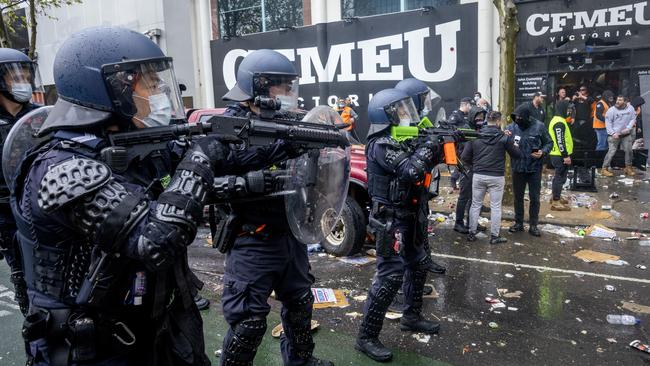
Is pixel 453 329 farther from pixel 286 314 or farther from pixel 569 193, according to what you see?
pixel 569 193

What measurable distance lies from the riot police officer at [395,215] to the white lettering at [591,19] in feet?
31.6

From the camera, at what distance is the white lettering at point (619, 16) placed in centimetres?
1141

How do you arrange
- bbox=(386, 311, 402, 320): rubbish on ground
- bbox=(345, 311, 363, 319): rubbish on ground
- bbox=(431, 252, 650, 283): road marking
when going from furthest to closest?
1. bbox=(431, 252, 650, 283): road marking
2. bbox=(345, 311, 363, 319): rubbish on ground
3. bbox=(386, 311, 402, 320): rubbish on ground

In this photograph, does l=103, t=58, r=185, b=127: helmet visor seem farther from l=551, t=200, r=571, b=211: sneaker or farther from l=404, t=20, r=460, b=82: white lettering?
l=404, t=20, r=460, b=82: white lettering

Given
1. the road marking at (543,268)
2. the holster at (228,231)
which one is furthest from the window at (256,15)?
the holster at (228,231)

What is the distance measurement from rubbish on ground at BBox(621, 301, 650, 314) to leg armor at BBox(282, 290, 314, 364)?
334 cm

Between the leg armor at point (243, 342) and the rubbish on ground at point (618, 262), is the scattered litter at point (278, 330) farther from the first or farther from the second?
the rubbish on ground at point (618, 262)

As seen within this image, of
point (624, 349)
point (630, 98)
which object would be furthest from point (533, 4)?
point (624, 349)

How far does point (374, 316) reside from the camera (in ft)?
12.7

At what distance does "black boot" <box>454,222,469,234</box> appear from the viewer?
7758 millimetres

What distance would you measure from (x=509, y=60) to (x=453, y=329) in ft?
19.7

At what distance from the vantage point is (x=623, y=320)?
4.53 metres

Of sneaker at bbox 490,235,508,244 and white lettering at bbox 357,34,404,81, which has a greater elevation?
white lettering at bbox 357,34,404,81

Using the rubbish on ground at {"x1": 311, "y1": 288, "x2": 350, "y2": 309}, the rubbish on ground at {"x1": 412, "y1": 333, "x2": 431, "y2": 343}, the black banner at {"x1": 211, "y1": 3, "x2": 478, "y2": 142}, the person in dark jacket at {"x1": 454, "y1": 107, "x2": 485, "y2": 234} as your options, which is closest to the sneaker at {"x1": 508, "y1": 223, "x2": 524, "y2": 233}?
the person in dark jacket at {"x1": 454, "y1": 107, "x2": 485, "y2": 234}
